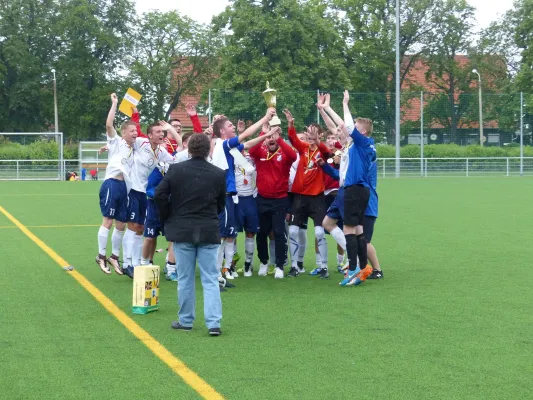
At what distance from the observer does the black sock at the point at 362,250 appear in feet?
33.6

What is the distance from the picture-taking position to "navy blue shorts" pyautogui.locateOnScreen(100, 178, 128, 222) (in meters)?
11.1

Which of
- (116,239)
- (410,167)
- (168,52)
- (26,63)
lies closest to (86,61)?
(26,63)

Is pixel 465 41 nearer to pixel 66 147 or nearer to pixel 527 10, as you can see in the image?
pixel 527 10

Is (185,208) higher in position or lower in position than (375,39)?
lower

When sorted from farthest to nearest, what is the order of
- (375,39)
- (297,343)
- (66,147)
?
(375,39) < (66,147) < (297,343)

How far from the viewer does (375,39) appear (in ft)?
215

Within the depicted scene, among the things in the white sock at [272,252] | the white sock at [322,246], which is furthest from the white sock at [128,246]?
the white sock at [322,246]

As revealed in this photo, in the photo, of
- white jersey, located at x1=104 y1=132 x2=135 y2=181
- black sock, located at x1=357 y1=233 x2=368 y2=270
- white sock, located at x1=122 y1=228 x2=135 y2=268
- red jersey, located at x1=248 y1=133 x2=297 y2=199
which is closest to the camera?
black sock, located at x1=357 y1=233 x2=368 y2=270

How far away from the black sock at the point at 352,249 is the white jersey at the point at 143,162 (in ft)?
7.31

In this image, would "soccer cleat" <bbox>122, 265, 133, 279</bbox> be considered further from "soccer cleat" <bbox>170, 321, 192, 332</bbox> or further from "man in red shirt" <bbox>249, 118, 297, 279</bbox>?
"soccer cleat" <bbox>170, 321, 192, 332</bbox>

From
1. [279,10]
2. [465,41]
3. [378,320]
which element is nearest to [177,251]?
[378,320]

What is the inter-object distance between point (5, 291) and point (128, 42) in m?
63.0

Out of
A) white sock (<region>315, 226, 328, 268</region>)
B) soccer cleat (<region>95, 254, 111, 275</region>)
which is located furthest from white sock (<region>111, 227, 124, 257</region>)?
white sock (<region>315, 226, 328, 268</region>)

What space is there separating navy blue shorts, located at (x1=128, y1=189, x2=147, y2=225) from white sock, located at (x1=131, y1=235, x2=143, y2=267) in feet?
0.66
